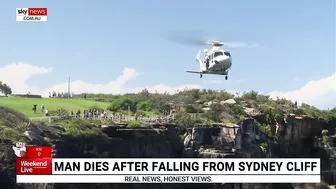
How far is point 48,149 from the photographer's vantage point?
21828 mm

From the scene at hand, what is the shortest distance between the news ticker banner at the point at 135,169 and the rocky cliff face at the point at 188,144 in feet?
6.08

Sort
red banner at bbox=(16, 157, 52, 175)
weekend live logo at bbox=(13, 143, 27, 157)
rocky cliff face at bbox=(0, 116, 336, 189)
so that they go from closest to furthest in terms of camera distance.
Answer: red banner at bbox=(16, 157, 52, 175) → weekend live logo at bbox=(13, 143, 27, 157) → rocky cliff face at bbox=(0, 116, 336, 189)

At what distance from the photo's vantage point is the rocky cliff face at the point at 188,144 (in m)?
24.8

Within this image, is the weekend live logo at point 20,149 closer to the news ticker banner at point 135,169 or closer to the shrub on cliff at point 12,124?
the news ticker banner at point 135,169

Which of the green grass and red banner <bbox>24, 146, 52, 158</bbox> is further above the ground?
the green grass

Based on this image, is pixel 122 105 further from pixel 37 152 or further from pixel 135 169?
pixel 37 152

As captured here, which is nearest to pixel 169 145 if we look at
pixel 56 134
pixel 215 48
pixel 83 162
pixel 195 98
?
pixel 215 48

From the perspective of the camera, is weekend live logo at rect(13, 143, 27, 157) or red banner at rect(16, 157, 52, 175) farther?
weekend live logo at rect(13, 143, 27, 157)

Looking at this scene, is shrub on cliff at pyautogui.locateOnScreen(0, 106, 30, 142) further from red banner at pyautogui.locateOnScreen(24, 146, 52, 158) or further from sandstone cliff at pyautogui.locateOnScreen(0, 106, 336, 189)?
red banner at pyautogui.locateOnScreen(24, 146, 52, 158)

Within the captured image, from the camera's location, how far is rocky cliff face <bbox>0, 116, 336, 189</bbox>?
81.2ft

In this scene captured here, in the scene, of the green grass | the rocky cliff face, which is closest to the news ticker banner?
the rocky cliff face

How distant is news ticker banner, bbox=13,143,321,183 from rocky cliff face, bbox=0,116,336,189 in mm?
1853

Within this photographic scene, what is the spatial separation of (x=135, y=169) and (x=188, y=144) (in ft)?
42.8

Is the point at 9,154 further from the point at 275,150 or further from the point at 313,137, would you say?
the point at 313,137
